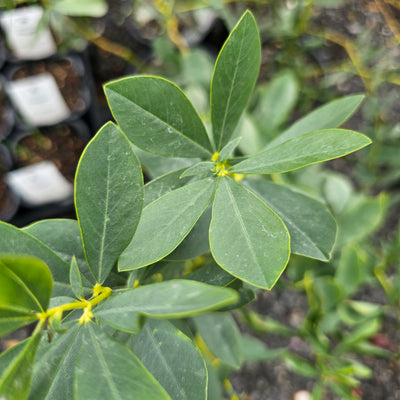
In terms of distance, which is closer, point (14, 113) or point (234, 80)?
point (234, 80)

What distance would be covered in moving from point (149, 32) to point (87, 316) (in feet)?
5.06

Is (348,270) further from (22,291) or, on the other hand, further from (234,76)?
(22,291)

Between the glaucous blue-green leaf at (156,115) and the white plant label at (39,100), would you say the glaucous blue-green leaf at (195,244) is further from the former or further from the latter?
the white plant label at (39,100)

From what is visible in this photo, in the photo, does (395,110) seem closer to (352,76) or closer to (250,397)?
(352,76)

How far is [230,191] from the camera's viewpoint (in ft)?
1.54

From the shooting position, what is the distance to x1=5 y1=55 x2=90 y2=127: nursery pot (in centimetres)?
131

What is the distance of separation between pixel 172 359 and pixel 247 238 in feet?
0.53

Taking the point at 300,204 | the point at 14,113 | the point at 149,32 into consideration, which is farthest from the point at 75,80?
the point at 300,204

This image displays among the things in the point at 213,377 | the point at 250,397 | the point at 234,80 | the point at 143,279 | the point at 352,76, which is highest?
the point at 234,80

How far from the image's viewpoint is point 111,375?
37cm

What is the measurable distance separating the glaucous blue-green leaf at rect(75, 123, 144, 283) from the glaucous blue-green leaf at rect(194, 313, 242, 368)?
31 centimetres

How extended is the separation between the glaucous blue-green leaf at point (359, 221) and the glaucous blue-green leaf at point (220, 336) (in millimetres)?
325

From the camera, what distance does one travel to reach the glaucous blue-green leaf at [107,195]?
0.43 m

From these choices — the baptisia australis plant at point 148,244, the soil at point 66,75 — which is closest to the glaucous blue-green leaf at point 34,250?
the baptisia australis plant at point 148,244
